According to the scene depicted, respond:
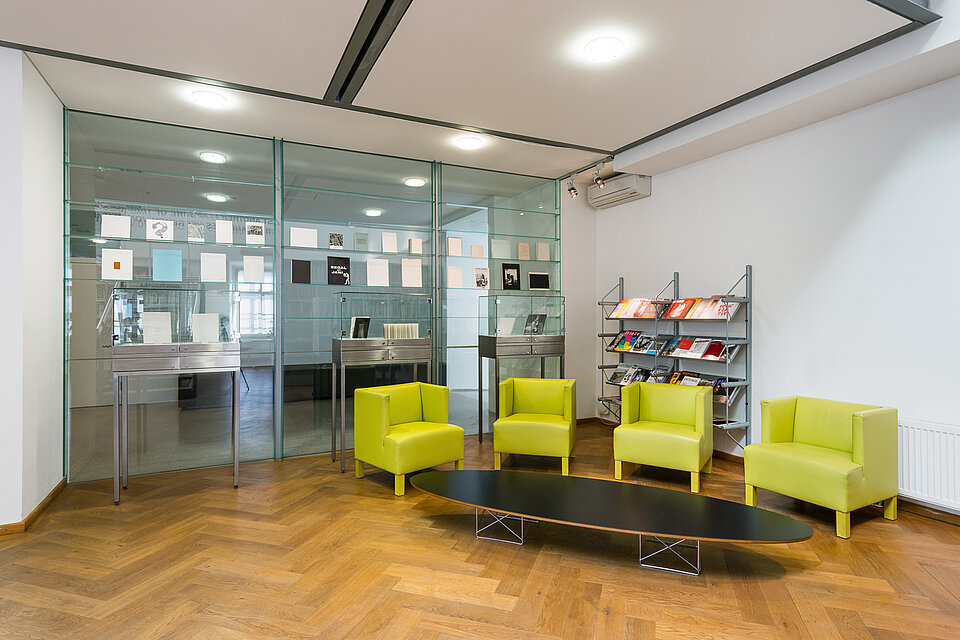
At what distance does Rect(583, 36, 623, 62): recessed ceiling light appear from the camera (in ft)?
10.9

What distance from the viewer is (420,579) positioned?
279cm

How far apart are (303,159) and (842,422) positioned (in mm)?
5076

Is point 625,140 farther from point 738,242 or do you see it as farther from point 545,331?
point 545,331

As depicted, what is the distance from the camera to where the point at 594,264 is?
688 cm

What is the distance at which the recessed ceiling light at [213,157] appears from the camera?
15.8 ft

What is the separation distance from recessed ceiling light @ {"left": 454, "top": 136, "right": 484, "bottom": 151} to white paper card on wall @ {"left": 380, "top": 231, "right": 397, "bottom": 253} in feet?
3.75

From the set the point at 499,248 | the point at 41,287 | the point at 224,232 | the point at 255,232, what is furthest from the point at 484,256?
the point at 41,287

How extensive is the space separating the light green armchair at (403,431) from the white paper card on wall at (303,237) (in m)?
1.63

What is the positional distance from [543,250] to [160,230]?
158 inches

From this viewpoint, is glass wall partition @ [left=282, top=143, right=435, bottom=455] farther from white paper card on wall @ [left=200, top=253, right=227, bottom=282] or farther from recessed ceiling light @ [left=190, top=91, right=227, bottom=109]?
recessed ceiling light @ [left=190, top=91, right=227, bottom=109]

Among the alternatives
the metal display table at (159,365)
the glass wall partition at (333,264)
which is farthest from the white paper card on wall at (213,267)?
the metal display table at (159,365)

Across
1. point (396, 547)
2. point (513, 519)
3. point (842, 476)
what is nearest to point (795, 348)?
point (842, 476)

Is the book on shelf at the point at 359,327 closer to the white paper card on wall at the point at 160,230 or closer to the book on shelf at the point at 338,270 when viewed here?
the book on shelf at the point at 338,270

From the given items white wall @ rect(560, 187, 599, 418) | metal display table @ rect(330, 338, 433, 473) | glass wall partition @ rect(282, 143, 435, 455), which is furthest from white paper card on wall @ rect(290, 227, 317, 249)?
white wall @ rect(560, 187, 599, 418)
